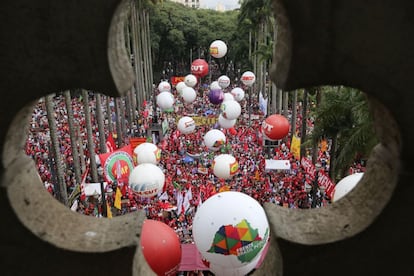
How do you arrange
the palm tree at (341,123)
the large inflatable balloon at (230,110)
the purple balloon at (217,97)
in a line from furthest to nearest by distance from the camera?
the purple balloon at (217,97), the large inflatable balloon at (230,110), the palm tree at (341,123)

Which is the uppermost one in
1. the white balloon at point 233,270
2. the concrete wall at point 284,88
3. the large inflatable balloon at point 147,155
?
the concrete wall at point 284,88

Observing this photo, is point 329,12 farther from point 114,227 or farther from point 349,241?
point 114,227

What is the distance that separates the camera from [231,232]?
6801mm

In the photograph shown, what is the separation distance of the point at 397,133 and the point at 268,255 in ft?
4.66

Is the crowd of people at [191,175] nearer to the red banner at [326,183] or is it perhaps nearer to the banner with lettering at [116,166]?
the banner with lettering at [116,166]

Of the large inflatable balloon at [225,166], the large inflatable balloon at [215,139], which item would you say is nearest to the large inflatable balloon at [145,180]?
the large inflatable balloon at [225,166]

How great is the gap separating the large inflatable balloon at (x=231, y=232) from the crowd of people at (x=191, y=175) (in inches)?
70.7

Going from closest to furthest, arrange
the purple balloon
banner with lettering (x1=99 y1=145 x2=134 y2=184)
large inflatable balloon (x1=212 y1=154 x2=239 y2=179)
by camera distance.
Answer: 1. banner with lettering (x1=99 y1=145 x2=134 y2=184)
2. large inflatable balloon (x1=212 y1=154 x2=239 y2=179)
3. the purple balloon

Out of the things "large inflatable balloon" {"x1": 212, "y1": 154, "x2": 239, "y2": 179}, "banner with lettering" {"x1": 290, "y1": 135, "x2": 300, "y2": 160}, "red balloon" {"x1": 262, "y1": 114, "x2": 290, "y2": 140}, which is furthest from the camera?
"banner with lettering" {"x1": 290, "y1": 135, "x2": 300, "y2": 160}

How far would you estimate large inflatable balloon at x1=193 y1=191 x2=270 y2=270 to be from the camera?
22.3ft

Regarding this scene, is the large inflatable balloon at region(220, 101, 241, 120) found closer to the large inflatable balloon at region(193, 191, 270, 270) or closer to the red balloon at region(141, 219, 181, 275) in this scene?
the large inflatable balloon at region(193, 191, 270, 270)

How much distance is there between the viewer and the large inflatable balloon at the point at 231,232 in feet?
22.3

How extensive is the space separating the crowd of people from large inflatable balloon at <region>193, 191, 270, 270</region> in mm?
1796

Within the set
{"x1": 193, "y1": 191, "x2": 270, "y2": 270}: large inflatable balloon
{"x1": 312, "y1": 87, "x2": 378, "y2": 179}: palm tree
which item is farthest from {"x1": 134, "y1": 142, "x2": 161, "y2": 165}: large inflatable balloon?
{"x1": 193, "y1": 191, "x2": 270, "y2": 270}: large inflatable balloon
